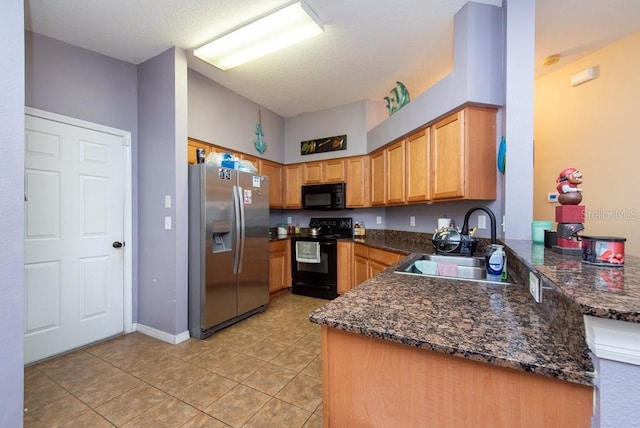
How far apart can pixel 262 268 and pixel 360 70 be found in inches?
99.4

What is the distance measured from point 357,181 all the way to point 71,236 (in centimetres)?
315

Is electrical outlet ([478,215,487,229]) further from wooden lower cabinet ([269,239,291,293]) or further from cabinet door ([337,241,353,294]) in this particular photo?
wooden lower cabinet ([269,239,291,293])

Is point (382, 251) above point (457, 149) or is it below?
below

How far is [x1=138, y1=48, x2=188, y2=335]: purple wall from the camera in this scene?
7.72 feet

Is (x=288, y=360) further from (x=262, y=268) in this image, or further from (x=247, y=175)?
(x=247, y=175)

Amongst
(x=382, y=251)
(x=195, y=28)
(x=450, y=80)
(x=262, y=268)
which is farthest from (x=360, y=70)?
(x=262, y=268)

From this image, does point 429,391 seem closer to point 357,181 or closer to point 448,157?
point 448,157

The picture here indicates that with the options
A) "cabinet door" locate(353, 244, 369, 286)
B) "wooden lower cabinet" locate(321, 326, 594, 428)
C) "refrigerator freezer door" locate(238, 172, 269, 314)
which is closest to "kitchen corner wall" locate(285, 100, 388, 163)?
"refrigerator freezer door" locate(238, 172, 269, 314)

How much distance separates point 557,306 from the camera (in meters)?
0.67

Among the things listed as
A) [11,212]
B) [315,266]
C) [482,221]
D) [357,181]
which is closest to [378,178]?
[357,181]

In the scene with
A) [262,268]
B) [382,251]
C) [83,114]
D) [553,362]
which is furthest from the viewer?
[262,268]

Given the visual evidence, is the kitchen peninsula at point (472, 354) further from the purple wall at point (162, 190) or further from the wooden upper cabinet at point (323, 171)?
the wooden upper cabinet at point (323, 171)

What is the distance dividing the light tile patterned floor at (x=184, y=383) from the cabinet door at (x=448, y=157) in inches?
70.2

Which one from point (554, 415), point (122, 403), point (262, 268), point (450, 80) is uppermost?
point (450, 80)
